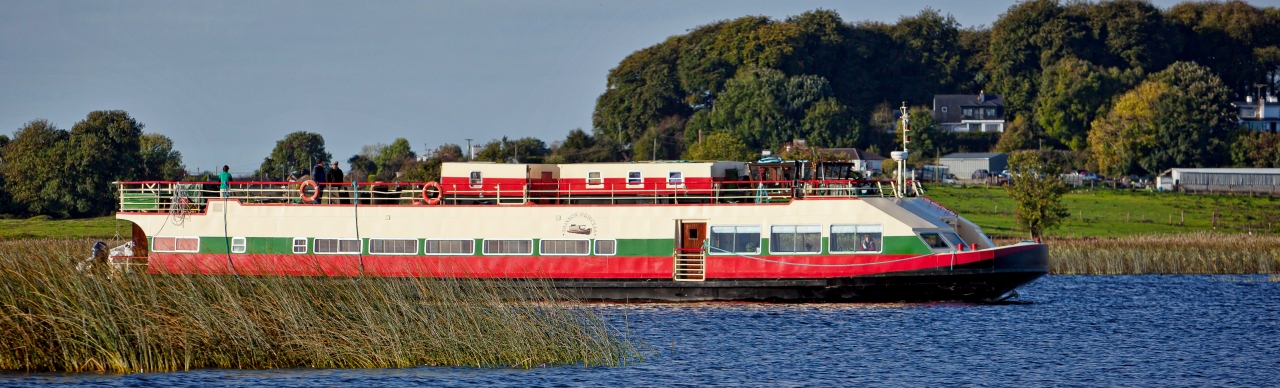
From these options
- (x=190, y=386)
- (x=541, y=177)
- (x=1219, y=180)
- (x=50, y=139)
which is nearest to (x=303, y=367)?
(x=190, y=386)

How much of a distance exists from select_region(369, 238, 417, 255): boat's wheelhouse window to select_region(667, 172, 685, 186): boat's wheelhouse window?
6487mm

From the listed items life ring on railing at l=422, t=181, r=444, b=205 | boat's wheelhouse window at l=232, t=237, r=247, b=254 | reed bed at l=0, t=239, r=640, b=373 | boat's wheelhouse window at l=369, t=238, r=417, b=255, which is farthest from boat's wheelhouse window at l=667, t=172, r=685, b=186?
Answer: reed bed at l=0, t=239, r=640, b=373

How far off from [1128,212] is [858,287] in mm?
45339

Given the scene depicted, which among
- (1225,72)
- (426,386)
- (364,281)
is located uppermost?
(1225,72)

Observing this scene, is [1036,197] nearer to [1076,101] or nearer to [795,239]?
[795,239]

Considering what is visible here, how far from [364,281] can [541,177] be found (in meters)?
12.4

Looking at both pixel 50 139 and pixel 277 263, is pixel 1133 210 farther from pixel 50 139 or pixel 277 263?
pixel 50 139

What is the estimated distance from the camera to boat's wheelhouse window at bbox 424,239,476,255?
33562mm

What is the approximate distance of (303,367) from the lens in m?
22.1

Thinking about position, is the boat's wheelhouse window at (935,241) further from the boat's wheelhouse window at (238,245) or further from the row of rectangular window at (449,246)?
Answer: the boat's wheelhouse window at (238,245)

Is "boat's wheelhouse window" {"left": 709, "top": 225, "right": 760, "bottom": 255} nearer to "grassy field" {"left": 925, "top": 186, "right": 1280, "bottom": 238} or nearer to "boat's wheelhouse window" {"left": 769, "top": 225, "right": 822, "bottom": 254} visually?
"boat's wheelhouse window" {"left": 769, "top": 225, "right": 822, "bottom": 254}

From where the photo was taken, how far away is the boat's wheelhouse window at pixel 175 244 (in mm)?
34438

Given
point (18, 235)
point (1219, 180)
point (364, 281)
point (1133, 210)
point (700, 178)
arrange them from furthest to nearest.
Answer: point (1219, 180)
point (1133, 210)
point (18, 235)
point (700, 178)
point (364, 281)

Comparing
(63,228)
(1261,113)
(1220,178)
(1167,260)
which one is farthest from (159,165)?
(1261,113)
